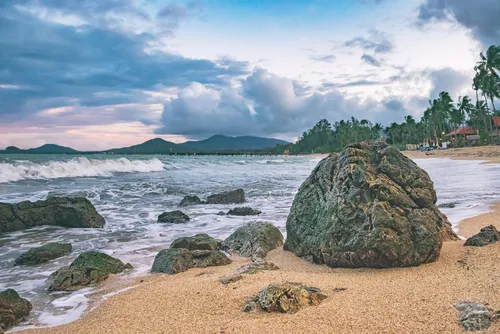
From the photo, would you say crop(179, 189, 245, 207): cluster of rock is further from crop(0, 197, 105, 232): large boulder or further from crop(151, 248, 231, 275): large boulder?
crop(151, 248, 231, 275): large boulder

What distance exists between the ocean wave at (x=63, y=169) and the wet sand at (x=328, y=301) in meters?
28.1

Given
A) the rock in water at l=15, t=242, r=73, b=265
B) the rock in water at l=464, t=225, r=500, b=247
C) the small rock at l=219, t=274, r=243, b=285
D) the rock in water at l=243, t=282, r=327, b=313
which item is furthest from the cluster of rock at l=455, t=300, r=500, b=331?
the rock in water at l=15, t=242, r=73, b=265

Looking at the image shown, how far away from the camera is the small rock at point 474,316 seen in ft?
11.8

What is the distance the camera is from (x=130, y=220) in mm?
13461

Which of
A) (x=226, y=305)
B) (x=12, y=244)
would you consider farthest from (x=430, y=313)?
(x=12, y=244)

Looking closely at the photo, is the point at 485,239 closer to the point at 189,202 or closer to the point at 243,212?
the point at 243,212

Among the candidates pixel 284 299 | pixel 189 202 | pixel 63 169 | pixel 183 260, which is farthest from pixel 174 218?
pixel 63 169

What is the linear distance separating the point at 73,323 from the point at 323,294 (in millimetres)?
3146

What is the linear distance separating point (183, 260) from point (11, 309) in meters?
2.84

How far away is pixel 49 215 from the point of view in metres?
12.6

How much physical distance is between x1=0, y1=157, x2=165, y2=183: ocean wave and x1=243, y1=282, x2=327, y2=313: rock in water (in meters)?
29.6

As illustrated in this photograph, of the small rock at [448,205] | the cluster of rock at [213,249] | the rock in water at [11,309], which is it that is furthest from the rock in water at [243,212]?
the rock in water at [11,309]

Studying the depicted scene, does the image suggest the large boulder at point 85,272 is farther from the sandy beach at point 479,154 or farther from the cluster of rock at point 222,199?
the sandy beach at point 479,154

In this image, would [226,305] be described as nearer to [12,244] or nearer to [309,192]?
[309,192]
